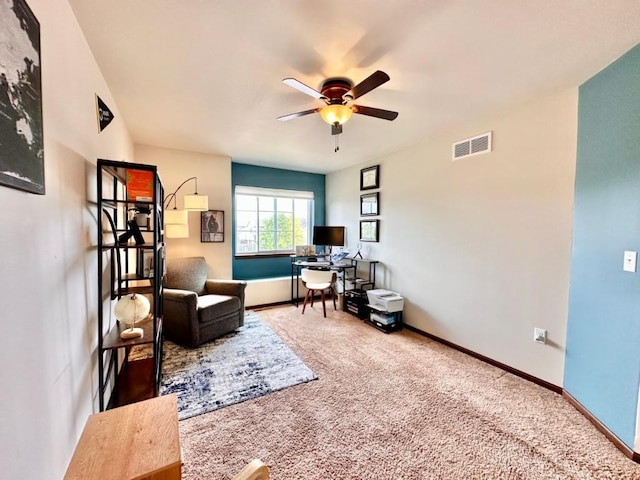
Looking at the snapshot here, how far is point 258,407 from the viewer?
1.95 m

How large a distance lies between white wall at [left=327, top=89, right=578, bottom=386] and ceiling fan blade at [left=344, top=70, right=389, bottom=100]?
62.3 inches

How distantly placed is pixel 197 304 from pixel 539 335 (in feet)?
10.7

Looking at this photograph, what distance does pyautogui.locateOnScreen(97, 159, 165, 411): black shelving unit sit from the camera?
171 centimetres

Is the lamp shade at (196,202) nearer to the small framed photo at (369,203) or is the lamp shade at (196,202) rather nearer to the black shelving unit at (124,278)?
the black shelving unit at (124,278)

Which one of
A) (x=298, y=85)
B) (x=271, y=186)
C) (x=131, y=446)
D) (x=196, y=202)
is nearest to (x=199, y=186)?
(x=196, y=202)

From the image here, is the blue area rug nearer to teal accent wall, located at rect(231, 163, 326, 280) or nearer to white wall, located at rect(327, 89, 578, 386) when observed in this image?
teal accent wall, located at rect(231, 163, 326, 280)

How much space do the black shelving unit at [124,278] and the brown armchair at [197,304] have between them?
1.92ft

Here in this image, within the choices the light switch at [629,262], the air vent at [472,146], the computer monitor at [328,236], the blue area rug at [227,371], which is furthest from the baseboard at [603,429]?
the computer monitor at [328,236]

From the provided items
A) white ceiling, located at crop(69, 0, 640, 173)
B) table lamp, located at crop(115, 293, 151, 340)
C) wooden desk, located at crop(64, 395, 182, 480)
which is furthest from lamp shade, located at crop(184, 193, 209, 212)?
wooden desk, located at crop(64, 395, 182, 480)

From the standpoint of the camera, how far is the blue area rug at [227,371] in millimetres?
2061

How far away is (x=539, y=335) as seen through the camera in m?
2.25

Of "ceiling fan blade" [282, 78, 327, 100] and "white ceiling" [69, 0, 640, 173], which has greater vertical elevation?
"white ceiling" [69, 0, 640, 173]

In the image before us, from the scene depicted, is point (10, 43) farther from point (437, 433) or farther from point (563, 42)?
point (437, 433)

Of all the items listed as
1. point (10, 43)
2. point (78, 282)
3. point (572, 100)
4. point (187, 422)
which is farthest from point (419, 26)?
point (187, 422)
